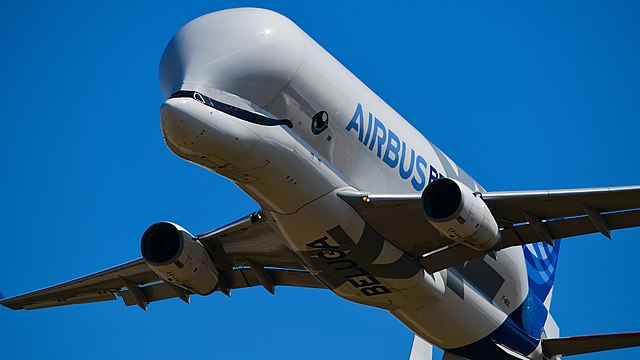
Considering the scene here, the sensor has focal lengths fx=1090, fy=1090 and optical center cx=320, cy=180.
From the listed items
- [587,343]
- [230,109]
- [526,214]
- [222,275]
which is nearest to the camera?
[230,109]

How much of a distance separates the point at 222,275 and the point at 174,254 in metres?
2.47

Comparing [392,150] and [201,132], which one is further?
[392,150]

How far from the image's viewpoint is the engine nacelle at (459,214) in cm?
2367

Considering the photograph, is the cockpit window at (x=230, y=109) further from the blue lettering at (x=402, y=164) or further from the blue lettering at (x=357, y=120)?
the blue lettering at (x=402, y=164)

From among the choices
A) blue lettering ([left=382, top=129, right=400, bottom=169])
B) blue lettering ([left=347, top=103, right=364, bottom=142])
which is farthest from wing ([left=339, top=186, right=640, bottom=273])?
blue lettering ([left=347, top=103, right=364, bottom=142])

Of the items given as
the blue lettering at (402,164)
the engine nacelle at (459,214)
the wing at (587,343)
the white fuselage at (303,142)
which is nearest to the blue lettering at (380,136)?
the white fuselage at (303,142)

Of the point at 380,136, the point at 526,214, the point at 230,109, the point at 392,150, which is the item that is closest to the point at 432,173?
the point at 392,150

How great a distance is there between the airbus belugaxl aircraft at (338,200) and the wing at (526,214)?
0.12ft

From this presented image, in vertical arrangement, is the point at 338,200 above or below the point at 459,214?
above

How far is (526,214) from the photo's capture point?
985 inches

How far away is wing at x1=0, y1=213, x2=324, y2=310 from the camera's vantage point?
1123 inches

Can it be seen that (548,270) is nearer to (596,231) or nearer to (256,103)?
(596,231)

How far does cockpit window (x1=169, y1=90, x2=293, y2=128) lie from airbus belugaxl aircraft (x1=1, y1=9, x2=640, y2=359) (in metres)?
0.03

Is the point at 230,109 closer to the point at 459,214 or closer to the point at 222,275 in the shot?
the point at 459,214
